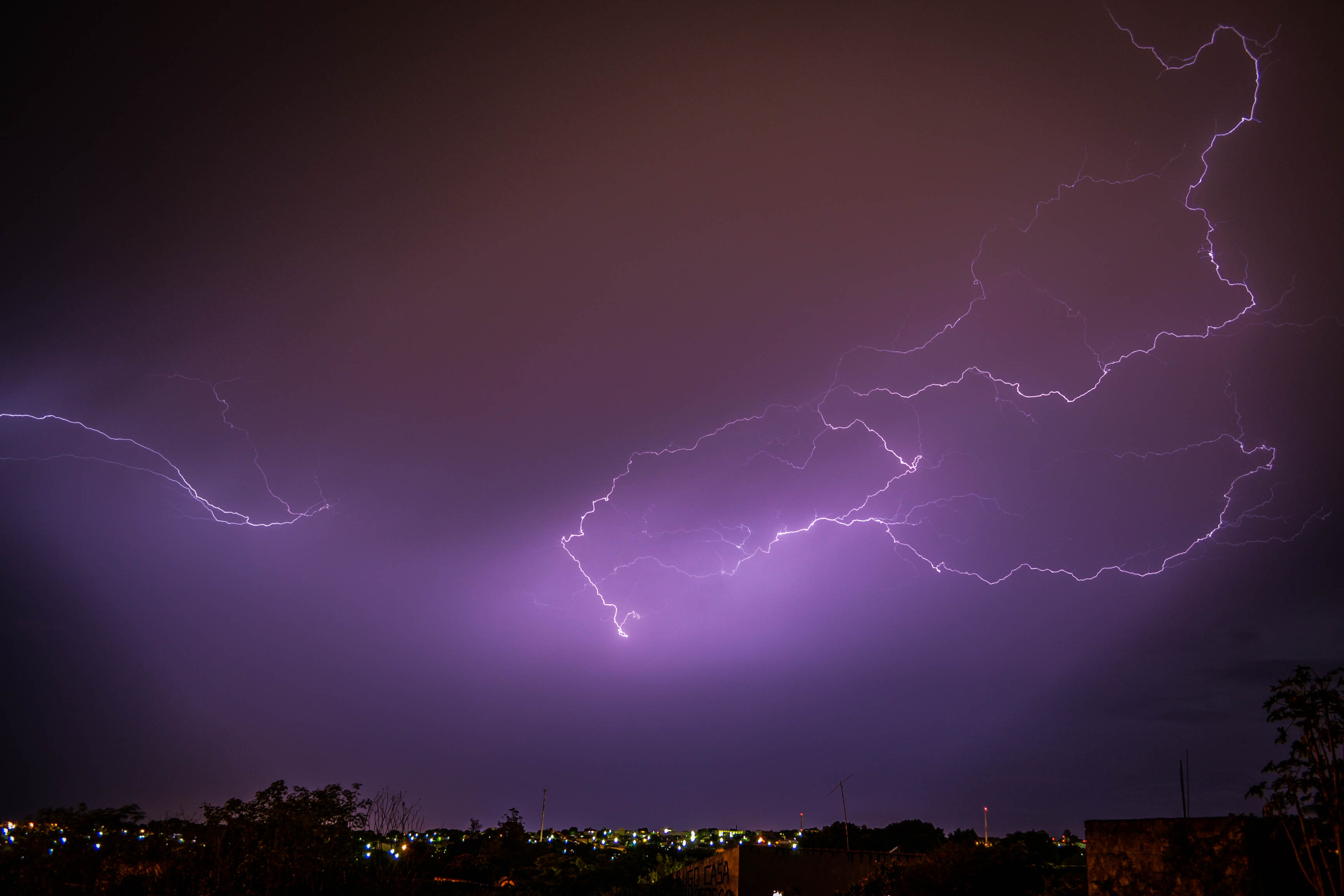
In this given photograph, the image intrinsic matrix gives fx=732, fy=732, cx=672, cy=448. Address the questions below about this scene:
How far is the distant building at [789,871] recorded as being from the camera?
1392 centimetres

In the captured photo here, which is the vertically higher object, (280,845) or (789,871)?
(280,845)

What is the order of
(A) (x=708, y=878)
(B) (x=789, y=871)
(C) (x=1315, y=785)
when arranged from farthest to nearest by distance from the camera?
(A) (x=708, y=878) < (B) (x=789, y=871) < (C) (x=1315, y=785)

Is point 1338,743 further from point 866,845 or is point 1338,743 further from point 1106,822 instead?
point 866,845

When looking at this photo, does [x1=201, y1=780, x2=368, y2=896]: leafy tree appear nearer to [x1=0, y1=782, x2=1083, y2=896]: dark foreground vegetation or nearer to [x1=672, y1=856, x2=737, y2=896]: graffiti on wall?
[x1=0, y1=782, x2=1083, y2=896]: dark foreground vegetation

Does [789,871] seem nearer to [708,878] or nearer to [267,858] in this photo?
[708,878]

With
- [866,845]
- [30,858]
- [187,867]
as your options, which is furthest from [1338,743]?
[866,845]

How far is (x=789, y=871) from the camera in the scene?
14.6m

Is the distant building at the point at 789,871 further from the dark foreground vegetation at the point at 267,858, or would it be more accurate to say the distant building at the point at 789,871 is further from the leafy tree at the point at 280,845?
the leafy tree at the point at 280,845

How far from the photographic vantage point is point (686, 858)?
68.5 ft

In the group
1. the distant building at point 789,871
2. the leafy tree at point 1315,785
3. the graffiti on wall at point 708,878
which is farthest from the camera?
the graffiti on wall at point 708,878

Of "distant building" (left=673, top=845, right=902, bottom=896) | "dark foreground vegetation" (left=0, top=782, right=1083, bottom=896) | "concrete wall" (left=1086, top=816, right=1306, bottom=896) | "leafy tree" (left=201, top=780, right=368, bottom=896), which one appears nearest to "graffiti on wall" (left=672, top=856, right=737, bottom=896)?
"distant building" (left=673, top=845, right=902, bottom=896)

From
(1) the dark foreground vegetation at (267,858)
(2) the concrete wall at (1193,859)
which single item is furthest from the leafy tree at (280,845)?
(2) the concrete wall at (1193,859)

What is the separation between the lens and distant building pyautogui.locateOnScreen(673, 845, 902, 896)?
13922 millimetres

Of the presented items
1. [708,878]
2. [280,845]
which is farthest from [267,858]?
[708,878]
